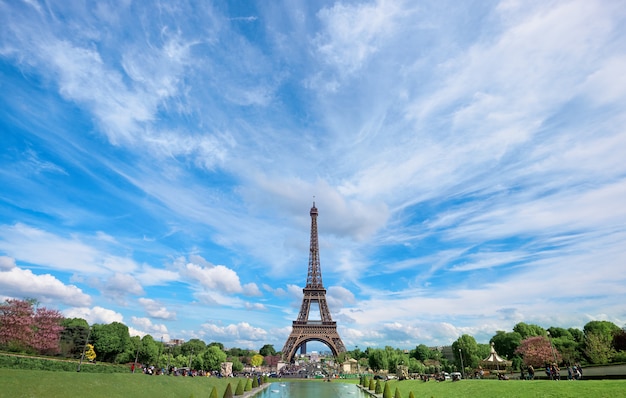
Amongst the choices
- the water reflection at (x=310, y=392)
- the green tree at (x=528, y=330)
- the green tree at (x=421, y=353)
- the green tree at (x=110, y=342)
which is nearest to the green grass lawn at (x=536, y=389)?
the water reflection at (x=310, y=392)

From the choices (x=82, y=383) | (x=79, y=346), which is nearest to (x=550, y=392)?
(x=82, y=383)

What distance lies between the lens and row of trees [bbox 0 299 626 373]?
50.3m

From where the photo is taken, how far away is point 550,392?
2283 centimetres

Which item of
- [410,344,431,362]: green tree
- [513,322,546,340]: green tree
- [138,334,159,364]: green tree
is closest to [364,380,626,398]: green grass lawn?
[513,322,546,340]: green tree

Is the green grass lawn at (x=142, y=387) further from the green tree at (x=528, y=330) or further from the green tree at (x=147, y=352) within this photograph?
the green tree at (x=528, y=330)

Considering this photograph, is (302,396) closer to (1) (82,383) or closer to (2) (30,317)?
(1) (82,383)

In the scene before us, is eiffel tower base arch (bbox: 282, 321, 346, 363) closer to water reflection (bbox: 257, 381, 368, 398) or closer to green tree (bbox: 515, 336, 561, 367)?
water reflection (bbox: 257, 381, 368, 398)

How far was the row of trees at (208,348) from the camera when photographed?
165ft

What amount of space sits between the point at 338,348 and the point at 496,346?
38.3m

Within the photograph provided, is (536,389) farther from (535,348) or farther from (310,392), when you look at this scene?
(535,348)

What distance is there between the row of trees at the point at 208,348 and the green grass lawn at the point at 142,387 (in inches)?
1010

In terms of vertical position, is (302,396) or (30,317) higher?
(30,317)

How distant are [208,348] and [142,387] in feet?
203

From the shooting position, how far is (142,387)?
2930 centimetres
